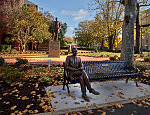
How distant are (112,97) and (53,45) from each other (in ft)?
39.8

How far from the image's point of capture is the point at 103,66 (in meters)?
5.26

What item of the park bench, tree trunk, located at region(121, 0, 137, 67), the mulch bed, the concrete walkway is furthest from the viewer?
tree trunk, located at region(121, 0, 137, 67)

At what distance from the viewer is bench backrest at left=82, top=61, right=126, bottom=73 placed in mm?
4887

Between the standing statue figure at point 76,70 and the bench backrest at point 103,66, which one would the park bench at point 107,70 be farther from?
the standing statue figure at point 76,70

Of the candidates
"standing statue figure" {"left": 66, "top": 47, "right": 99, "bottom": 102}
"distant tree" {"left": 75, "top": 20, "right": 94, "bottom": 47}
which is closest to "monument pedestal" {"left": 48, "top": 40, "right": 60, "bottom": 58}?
"standing statue figure" {"left": 66, "top": 47, "right": 99, "bottom": 102}

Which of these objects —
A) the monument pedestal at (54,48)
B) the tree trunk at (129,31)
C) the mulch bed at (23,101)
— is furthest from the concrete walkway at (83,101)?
the monument pedestal at (54,48)

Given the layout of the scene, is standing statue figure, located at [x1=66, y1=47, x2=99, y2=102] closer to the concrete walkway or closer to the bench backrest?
the concrete walkway

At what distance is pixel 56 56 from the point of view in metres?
15.4

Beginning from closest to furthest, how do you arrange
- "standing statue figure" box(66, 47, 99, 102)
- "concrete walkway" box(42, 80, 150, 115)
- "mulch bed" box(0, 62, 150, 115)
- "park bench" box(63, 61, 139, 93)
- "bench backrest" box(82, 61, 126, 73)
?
"mulch bed" box(0, 62, 150, 115) < "concrete walkway" box(42, 80, 150, 115) < "standing statue figure" box(66, 47, 99, 102) < "park bench" box(63, 61, 139, 93) < "bench backrest" box(82, 61, 126, 73)

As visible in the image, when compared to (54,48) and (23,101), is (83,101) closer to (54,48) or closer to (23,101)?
(23,101)

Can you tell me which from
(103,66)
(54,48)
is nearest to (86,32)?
(54,48)

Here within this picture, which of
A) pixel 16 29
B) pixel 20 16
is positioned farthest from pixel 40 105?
pixel 20 16

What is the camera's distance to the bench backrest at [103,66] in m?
4.89

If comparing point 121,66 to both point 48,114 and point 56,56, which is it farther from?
point 56,56
